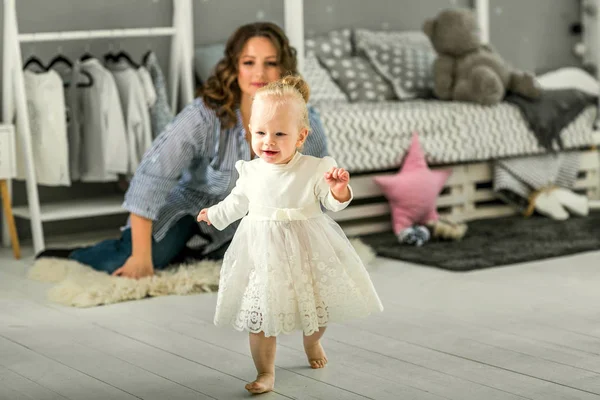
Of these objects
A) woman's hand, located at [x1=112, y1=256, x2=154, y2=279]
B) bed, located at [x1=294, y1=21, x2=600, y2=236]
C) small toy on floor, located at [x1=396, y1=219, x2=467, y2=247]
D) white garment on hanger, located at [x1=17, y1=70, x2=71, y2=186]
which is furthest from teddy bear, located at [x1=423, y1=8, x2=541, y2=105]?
woman's hand, located at [x1=112, y1=256, x2=154, y2=279]

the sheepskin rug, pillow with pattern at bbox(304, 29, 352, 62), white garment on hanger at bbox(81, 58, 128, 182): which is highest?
pillow with pattern at bbox(304, 29, 352, 62)

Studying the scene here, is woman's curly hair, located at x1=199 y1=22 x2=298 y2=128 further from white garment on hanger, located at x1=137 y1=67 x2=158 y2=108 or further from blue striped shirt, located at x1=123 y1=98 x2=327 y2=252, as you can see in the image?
white garment on hanger, located at x1=137 y1=67 x2=158 y2=108

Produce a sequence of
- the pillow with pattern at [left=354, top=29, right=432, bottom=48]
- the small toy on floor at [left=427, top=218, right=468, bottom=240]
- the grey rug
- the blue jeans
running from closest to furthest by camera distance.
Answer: the blue jeans < the grey rug < the small toy on floor at [left=427, top=218, right=468, bottom=240] < the pillow with pattern at [left=354, top=29, right=432, bottom=48]

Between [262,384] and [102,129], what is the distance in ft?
6.91

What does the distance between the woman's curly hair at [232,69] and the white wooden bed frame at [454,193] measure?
95 centimetres

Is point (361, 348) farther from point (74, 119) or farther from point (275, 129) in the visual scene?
point (74, 119)

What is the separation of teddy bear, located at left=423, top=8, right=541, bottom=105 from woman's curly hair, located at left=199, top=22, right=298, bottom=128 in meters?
1.52

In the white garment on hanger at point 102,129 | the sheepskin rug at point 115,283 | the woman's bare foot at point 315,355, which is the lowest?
the sheepskin rug at point 115,283

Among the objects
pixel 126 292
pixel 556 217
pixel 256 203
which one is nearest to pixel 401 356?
pixel 256 203

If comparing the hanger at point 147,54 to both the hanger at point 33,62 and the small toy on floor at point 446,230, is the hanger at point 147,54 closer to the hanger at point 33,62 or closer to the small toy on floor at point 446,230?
the hanger at point 33,62

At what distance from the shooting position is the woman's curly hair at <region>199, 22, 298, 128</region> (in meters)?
3.03

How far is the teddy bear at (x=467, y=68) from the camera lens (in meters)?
4.36

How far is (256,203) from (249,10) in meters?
2.77

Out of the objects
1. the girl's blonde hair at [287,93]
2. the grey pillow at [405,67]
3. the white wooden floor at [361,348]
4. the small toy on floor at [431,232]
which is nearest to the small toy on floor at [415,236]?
the small toy on floor at [431,232]
